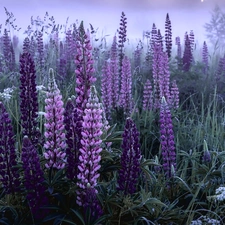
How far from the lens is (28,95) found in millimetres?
3041

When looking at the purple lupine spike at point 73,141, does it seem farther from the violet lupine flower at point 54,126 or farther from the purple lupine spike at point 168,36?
the purple lupine spike at point 168,36

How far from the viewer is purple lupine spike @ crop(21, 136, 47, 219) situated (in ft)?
8.17

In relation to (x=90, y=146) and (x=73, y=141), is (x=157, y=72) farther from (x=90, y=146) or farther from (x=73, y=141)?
(x=90, y=146)

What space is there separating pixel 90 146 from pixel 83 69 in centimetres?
58

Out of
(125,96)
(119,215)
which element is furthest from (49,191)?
(125,96)

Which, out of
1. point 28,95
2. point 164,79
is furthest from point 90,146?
point 164,79

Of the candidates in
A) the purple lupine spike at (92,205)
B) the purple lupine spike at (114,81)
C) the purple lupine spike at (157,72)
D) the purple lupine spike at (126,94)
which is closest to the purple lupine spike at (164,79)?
the purple lupine spike at (157,72)

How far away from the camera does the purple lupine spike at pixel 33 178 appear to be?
2490mm

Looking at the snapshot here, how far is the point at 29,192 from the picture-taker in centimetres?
254

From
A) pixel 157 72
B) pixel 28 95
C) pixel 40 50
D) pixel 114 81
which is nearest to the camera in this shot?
pixel 28 95

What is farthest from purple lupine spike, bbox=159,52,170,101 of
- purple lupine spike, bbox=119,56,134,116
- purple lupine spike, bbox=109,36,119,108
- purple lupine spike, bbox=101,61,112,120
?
purple lupine spike, bbox=101,61,112,120

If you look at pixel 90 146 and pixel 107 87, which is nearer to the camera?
pixel 90 146

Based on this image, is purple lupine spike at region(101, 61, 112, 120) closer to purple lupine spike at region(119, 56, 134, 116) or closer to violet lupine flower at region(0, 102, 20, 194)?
purple lupine spike at region(119, 56, 134, 116)

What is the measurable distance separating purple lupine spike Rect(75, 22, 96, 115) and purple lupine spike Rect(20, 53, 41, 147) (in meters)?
0.42
